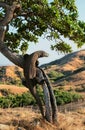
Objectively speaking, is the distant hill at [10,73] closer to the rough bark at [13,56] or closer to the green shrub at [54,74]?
the green shrub at [54,74]

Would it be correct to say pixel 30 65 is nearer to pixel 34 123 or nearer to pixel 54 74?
pixel 34 123

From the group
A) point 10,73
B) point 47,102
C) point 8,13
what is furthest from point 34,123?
point 10,73

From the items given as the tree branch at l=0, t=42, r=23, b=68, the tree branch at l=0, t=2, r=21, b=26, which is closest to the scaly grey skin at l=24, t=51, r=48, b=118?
the tree branch at l=0, t=42, r=23, b=68

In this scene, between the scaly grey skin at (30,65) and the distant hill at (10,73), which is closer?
the scaly grey skin at (30,65)

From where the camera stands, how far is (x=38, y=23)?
62.2ft

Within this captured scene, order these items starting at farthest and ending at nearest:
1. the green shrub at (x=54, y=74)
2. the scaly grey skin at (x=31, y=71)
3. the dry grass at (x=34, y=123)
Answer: the green shrub at (x=54, y=74), the scaly grey skin at (x=31, y=71), the dry grass at (x=34, y=123)

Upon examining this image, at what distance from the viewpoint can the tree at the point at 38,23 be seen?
1667 cm

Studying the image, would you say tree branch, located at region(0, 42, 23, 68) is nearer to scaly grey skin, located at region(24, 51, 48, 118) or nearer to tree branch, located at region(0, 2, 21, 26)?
scaly grey skin, located at region(24, 51, 48, 118)

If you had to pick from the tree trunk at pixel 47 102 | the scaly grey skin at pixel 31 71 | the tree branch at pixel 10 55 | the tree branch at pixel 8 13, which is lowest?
the tree trunk at pixel 47 102

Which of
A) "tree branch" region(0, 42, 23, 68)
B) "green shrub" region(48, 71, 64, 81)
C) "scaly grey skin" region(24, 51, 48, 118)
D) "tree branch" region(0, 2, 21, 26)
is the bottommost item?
"scaly grey skin" region(24, 51, 48, 118)

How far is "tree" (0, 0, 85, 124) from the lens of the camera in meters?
16.7

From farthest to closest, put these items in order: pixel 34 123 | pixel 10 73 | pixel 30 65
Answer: pixel 10 73 < pixel 30 65 < pixel 34 123

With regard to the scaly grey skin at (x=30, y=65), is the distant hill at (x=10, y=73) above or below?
above

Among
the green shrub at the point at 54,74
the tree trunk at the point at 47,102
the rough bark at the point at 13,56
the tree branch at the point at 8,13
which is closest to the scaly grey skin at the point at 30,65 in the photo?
the rough bark at the point at 13,56
